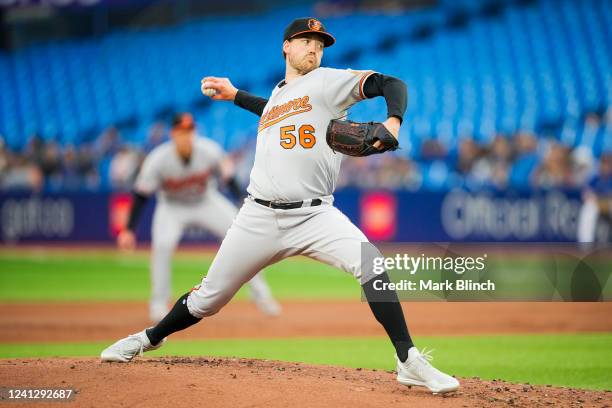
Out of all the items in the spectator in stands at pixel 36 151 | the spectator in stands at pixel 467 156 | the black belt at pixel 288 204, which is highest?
the spectator in stands at pixel 36 151

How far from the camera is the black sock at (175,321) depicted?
541cm

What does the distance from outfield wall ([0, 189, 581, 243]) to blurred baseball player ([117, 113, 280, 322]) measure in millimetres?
7397

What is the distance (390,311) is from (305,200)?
2.58ft

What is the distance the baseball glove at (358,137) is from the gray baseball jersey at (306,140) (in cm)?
24

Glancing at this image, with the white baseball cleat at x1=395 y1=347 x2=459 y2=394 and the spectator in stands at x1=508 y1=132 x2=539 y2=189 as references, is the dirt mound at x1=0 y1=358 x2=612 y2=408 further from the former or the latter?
the spectator in stands at x1=508 y1=132 x2=539 y2=189

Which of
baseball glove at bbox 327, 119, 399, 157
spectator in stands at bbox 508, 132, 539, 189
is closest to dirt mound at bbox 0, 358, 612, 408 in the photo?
baseball glove at bbox 327, 119, 399, 157

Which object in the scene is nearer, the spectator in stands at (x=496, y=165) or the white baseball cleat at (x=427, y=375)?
the white baseball cleat at (x=427, y=375)

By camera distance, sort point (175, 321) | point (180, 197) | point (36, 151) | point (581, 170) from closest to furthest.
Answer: point (175, 321)
point (180, 197)
point (581, 170)
point (36, 151)

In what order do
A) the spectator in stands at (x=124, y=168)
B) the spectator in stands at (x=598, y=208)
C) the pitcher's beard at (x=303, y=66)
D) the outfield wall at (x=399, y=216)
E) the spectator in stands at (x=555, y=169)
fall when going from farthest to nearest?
1. the spectator in stands at (x=124, y=168)
2. the outfield wall at (x=399, y=216)
3. the spectator in stands at (x=555, y=169)
4. the spectator in stands at (x=598, y=208)
5. the pitcher's beard at (x=303, y=66)

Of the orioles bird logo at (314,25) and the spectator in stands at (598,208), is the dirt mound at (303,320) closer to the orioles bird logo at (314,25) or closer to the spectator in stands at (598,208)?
the spectator in stands at (598,208)

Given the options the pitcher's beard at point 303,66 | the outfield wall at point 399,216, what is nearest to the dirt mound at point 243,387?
the pitcher's beard at point 303,66

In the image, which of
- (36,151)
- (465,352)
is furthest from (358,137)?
(36,151)

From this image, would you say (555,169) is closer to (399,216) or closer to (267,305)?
(399,216)

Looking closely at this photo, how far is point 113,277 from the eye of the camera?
1482 cm
